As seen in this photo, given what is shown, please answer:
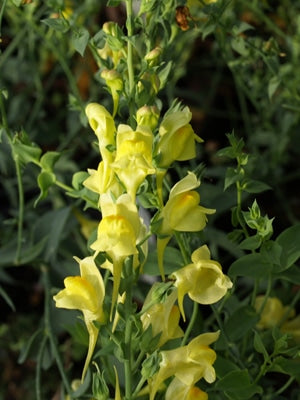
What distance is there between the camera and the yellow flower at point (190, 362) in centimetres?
63

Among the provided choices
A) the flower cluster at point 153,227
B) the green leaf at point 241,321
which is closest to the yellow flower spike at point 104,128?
the flower cluster at point 153,227

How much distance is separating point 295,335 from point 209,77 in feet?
2.58

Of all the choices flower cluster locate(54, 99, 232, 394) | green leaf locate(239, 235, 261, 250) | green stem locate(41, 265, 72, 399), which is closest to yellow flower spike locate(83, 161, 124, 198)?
flower cluster locate(54, 99, 232, 394)

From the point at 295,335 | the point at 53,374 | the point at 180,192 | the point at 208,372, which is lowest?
the point at 53,374

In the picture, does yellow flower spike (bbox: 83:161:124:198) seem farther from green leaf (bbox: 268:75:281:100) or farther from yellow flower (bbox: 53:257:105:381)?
green leaf (bbox: 268:75:281:100)

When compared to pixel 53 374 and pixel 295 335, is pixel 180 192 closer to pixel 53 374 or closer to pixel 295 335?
pixel 295 335

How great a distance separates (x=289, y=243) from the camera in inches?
27.4

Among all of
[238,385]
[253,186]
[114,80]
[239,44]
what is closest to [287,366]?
[238,385]

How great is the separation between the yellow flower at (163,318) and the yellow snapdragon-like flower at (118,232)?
1.9 inches

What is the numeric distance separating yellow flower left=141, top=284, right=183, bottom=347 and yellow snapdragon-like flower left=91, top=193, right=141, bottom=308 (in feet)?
0.16

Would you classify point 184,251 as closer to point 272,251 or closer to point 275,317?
point 272,251

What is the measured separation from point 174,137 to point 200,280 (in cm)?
11

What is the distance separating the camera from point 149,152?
0.61 metres

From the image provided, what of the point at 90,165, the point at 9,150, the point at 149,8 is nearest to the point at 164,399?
the point at 149,8
